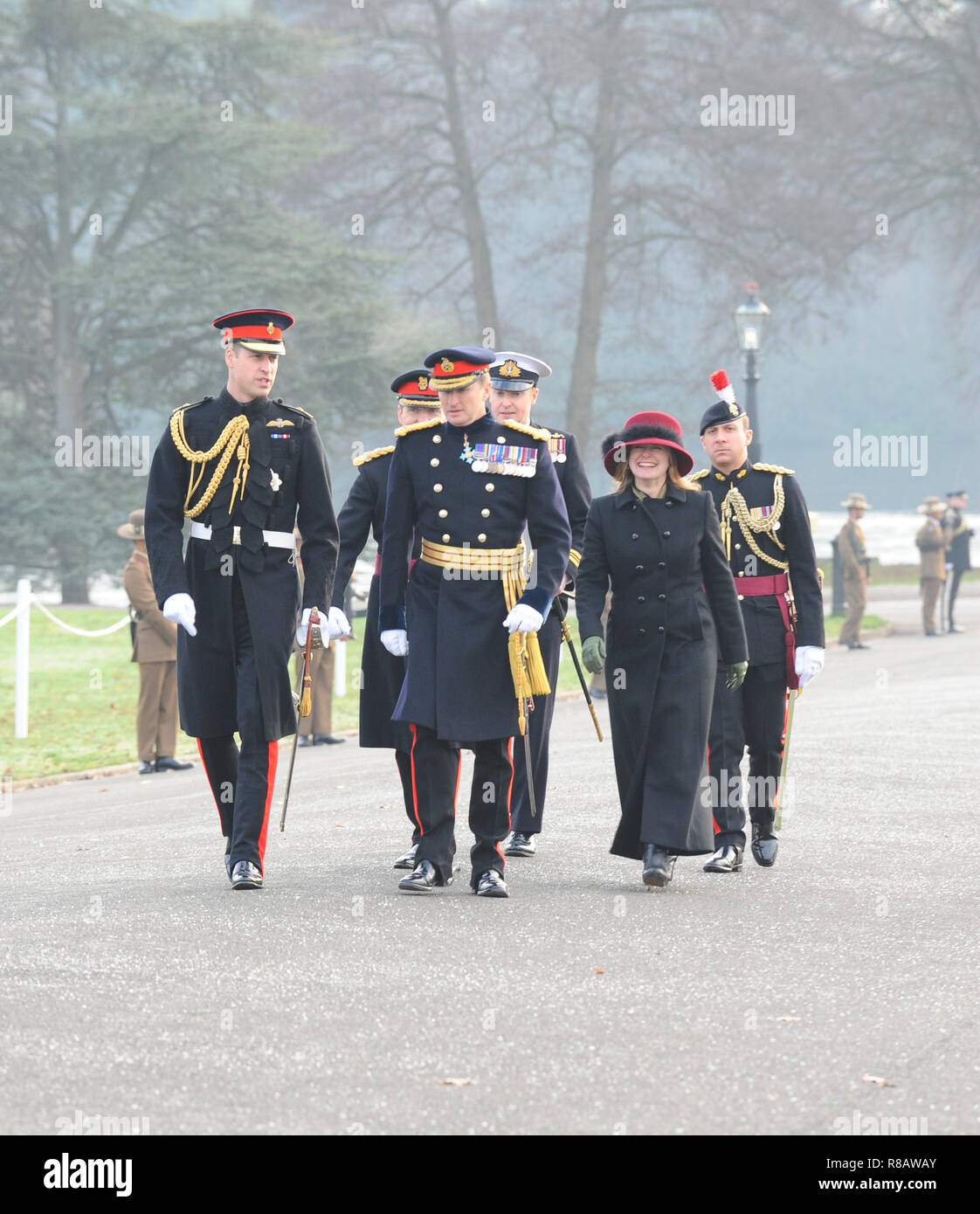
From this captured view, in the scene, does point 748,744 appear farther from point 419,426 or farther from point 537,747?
point 419,426

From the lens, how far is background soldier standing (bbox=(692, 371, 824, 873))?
26.0 ft

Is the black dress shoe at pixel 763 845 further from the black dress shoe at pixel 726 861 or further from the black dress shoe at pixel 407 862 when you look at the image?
the black dress shoe at pixel 407 862

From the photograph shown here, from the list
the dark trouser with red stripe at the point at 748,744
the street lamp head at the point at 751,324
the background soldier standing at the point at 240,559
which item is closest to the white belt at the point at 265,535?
the background soldier standing at the point at 240,559

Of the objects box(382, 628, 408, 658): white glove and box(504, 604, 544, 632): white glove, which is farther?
box(382, 628, 408, 658): white glove

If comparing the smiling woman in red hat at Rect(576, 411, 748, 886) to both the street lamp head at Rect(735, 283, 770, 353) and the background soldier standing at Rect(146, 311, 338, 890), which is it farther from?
the street lamp head at Rect(735, 283, 770, 353)

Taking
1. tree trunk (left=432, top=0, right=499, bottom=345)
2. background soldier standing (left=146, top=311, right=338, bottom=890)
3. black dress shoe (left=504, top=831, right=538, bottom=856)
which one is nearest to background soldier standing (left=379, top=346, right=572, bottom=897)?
background soldier standing (left=146, top=311, right=338, bottom=890)

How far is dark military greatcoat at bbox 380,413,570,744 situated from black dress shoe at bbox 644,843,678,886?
0.69m

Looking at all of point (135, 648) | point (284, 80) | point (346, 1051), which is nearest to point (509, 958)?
A: point (346, 1051)

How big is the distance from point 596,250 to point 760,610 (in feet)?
94.5

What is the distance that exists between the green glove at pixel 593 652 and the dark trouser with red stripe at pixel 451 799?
414 mm

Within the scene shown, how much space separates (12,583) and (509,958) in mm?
25629

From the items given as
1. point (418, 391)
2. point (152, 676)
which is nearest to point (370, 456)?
point (418, 391)

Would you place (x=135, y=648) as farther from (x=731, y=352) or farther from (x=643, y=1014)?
(x=731, y=352)

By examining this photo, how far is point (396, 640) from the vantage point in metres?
7.30
